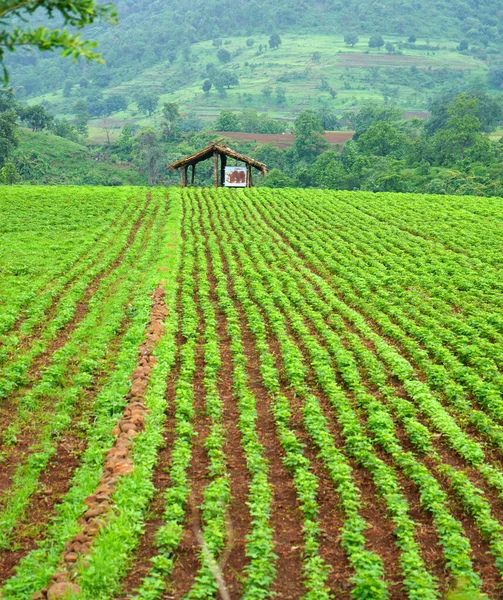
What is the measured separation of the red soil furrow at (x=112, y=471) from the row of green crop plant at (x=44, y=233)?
4581 mm

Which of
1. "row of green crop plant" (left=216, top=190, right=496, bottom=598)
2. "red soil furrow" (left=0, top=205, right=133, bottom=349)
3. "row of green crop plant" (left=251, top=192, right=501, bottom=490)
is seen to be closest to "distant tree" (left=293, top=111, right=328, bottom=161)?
"red soil furrow" (left=0, top=205, right=133, bottom=349)

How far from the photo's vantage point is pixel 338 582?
27.2 feet

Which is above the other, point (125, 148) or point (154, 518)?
point (125, 148)

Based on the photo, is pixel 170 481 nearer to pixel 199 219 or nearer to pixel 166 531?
pixel 166 531

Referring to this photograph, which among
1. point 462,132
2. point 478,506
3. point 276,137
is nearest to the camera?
point 478,506

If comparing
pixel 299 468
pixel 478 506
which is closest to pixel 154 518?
pixel 299 468

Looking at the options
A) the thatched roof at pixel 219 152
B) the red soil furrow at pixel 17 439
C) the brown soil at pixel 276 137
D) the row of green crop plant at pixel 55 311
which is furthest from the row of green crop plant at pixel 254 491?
the brown soil at pixel 276 137

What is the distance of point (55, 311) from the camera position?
1980cm

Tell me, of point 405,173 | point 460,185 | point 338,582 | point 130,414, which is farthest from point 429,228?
point 405,173

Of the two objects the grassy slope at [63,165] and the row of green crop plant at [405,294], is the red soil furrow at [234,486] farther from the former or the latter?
the grassy slope at [63,165]

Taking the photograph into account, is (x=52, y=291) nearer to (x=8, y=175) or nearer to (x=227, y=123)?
(x=8, y=175)

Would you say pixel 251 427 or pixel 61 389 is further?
pixel 61 389

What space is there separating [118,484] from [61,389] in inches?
189

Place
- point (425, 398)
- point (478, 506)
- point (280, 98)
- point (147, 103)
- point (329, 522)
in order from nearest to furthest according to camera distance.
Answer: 1. point (329, 522)
2. point (478, 506)
3. point (425, 398)
4. point (147, 103)
5. point (280, 98)
